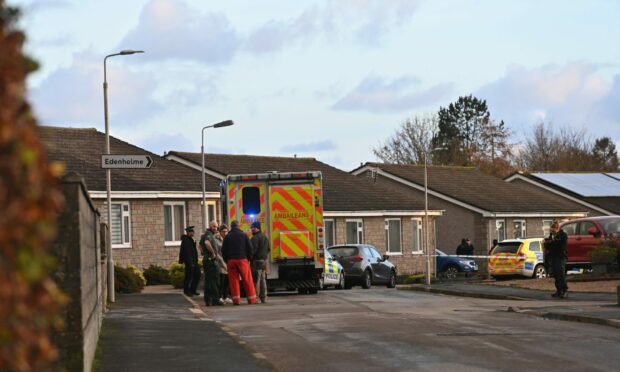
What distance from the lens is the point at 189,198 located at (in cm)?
4625

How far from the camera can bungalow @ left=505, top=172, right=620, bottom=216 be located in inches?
2793

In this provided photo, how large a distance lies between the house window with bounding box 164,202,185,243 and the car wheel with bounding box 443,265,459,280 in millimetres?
11172

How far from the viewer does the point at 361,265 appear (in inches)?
1491

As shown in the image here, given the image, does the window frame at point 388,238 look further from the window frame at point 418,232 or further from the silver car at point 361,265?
the silver car at point 361,265

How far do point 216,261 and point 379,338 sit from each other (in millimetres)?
10592

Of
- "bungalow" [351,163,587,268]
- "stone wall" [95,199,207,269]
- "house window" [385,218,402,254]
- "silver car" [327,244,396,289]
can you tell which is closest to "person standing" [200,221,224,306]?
"silver car" [327,244,396,289]

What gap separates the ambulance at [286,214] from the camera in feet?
98.4

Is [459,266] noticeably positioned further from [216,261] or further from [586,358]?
[586,358]

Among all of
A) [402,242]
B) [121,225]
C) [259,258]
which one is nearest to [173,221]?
[121,225]

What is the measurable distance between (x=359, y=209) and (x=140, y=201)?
41.9 feet

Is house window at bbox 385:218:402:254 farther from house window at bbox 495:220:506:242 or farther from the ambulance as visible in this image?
the ambulance

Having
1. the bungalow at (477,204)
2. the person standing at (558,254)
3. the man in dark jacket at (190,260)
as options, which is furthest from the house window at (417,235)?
the person standing at (558,254)

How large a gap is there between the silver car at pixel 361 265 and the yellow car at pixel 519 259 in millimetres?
3738

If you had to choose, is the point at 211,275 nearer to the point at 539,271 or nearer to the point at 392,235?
the point at 539,271
